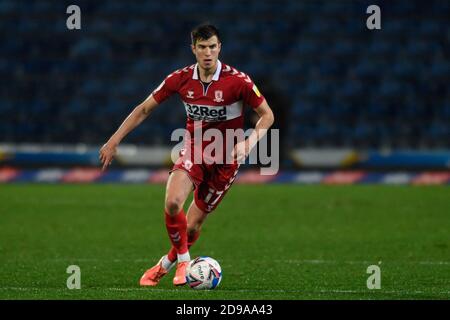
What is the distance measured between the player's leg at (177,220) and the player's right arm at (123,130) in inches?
22.9

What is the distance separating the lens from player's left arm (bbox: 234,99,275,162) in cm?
896

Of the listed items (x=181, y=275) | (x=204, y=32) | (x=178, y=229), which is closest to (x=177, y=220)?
→ (x=178, y=229)

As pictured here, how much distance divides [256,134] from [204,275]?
134cm

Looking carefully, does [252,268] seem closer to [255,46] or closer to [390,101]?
[390,101]

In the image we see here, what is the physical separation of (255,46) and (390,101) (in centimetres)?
453

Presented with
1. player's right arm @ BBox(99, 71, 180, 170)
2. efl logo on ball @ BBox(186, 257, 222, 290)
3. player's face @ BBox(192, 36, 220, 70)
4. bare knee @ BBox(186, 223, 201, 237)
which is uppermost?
player's face @ BBox(192, 36, 220, 70)

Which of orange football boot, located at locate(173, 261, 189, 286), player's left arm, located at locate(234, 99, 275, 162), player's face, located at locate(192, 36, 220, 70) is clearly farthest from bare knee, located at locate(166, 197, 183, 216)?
player's face, located at locate(192, 36, 220, 70)

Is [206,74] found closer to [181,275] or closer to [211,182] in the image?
[211,182]

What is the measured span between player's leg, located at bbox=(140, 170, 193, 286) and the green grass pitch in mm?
183

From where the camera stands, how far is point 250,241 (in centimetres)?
1398

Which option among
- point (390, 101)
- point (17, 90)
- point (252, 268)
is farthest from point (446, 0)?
point (252, 268)

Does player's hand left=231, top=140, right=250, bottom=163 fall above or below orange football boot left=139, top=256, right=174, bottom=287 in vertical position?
above

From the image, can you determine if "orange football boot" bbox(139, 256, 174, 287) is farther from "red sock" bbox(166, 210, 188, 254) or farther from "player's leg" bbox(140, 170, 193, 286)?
"red sock" bbox(166, 210, 188, 254)

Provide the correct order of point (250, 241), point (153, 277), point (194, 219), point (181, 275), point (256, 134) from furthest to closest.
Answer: point (250, 241) → point (194, 219) → point (153, 277) → point (181, 275) → point (256, 134)
